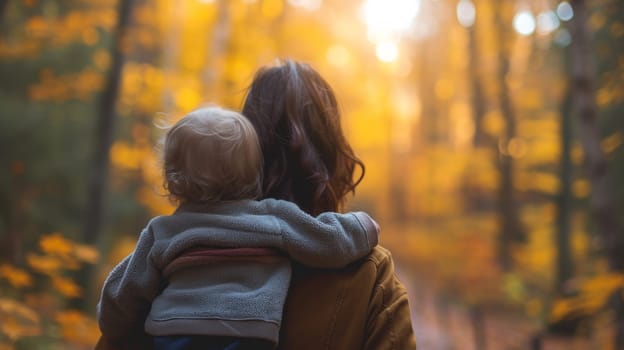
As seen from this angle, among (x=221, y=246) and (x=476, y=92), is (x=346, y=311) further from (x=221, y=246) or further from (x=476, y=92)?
(x=476, y=92)

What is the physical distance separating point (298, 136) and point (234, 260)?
1.39 feet

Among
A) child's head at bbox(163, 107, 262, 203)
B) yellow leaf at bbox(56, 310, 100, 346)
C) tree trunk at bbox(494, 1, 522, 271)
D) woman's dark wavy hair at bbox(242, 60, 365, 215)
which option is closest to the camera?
child's head at bbox(163, 107, 262, 203)

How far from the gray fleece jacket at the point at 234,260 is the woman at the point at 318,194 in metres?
0.08

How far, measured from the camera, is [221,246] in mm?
1649

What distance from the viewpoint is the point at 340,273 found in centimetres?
171

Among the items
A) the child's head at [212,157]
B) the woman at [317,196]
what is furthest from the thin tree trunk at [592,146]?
the child's head at [212,157]

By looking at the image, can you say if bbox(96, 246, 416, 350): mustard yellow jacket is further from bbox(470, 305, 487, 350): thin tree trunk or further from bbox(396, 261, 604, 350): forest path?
bbox(396, 261, 604, 350): forest path

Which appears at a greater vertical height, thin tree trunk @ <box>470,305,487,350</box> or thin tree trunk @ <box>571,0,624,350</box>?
thin tree trunk @ <box>571,0,624,350</box>

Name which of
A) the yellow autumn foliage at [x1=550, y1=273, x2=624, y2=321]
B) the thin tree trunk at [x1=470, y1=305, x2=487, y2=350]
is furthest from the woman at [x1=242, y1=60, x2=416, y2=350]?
the thin tree trunk at [x1=470, y1=305, x2=487, y2=350]

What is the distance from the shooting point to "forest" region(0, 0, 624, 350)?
6.86 meters

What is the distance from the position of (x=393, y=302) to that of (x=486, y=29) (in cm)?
1900

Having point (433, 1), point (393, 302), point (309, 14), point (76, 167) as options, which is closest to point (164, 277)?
point (393, 302)

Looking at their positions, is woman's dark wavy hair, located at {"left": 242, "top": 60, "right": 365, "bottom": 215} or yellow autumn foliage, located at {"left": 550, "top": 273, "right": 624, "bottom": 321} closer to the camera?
woman's dark wavy hair, located at {"left": 242, "top": 60, "right": 365, "bottom": 215}

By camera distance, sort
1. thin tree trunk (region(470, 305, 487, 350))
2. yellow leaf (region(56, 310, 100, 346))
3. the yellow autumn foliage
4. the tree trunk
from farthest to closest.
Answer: the tree trunk < thin tree trunk (region(470, 305, 487, 350)) < yellow leaf (region(56, 310, 100, 346)) < the yellow autumn foliage
